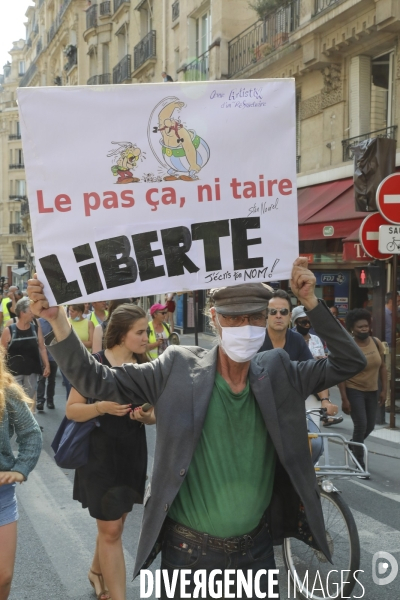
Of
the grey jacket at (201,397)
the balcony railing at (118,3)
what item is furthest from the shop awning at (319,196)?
the balcony railing at (118,3)

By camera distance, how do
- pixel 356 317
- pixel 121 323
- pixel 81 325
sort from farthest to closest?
pixel 81 325
pixel 356 317
pixel 121 323

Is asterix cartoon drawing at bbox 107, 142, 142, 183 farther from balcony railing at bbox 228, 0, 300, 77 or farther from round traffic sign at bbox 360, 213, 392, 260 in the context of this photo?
balcony railing at bbox 228, 0, 300, 77

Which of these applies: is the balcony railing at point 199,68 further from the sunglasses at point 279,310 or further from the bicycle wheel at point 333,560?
the bicycle wheel at point 333,560

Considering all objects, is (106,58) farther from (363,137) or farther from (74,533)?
(74,533)

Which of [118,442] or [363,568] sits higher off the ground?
[118,442]

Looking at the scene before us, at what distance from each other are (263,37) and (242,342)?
56.8 ft

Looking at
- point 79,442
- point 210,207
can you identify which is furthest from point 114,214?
point 79,442

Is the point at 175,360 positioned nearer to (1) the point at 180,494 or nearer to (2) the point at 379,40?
(1) the point at 180,494

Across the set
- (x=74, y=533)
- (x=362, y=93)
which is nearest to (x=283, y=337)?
(x=74, y=533)

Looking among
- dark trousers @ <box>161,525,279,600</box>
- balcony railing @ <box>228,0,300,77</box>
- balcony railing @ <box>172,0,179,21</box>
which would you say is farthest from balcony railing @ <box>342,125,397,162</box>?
balcony railing @ <box>172,0,179,21</box>

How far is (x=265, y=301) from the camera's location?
2.72 meters

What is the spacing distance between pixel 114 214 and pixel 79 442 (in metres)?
1.58
